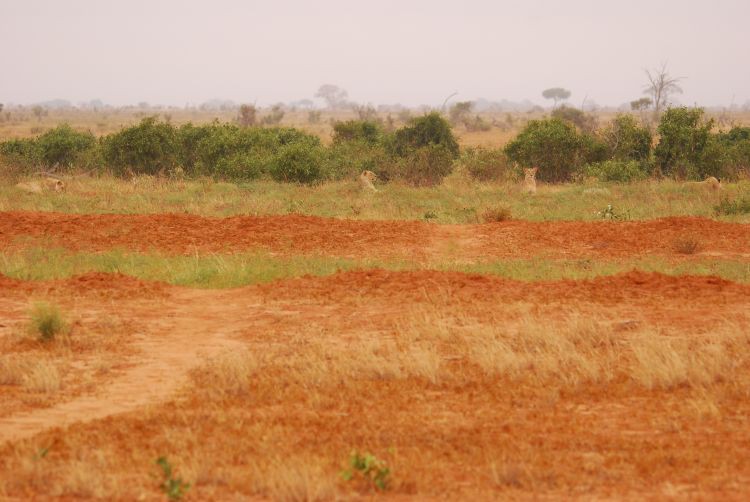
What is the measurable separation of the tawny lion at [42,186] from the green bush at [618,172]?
1433 centimetres

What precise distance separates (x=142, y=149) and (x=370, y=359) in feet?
66.9

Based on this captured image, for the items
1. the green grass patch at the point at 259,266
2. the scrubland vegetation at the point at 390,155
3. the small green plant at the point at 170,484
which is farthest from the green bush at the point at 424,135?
the small green plant at the point at 170,484

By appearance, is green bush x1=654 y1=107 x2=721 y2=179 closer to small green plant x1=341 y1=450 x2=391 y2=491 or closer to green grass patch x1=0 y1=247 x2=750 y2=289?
green grass patch x1=0 y1=247 x2=750 y2=289

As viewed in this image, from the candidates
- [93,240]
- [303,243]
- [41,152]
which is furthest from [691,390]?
[41,152]

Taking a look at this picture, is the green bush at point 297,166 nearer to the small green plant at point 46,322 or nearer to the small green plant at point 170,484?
the small green plant at point 46,322

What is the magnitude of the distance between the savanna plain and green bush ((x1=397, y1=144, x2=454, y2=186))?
7921mm

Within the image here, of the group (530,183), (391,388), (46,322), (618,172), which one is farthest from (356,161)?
(391,388)

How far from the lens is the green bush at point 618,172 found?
25.7m

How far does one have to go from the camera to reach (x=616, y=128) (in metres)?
29.0

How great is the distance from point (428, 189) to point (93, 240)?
9941 mm

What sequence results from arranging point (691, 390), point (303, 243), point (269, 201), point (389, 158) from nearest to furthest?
point (691, 390) → point (303, 243) → point (269, 201) → point (389, 158)

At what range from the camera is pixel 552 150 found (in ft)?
89.6

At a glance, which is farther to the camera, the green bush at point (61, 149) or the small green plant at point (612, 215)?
the green bush at point (61, 149)

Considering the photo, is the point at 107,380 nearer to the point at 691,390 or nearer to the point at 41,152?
the point at 691,390
